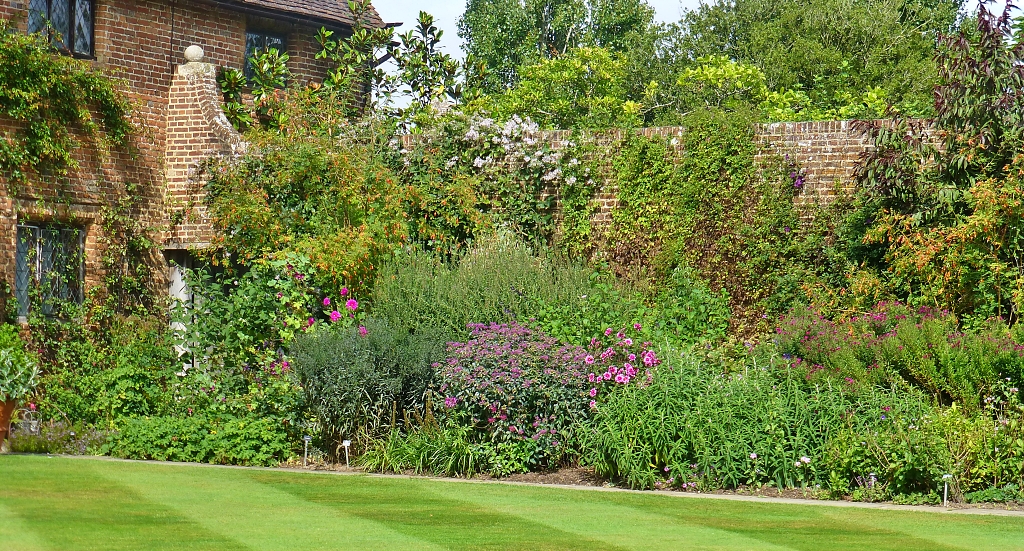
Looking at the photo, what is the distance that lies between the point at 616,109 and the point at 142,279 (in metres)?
18.5

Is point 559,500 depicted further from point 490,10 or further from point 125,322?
point 490,10

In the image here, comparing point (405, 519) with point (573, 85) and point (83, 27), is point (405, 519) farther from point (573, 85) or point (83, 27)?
point (573, 85)

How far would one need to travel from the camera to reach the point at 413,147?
47.0 ft

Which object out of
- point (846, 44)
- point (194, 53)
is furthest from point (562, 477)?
point (846, 44)

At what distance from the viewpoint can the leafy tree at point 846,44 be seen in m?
29.5

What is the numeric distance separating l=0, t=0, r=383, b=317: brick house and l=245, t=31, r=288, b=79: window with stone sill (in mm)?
279

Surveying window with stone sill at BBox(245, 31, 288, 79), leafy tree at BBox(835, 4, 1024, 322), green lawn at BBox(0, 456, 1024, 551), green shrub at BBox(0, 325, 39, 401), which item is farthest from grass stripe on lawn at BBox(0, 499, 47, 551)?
window with stone sill at BBox(245, 31, 288, 79)

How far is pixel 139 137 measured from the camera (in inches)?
569

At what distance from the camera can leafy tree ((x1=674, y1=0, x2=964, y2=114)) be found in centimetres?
2947

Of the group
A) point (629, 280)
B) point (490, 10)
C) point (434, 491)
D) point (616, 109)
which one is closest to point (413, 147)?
point (629, 280)

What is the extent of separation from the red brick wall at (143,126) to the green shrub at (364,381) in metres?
4.79

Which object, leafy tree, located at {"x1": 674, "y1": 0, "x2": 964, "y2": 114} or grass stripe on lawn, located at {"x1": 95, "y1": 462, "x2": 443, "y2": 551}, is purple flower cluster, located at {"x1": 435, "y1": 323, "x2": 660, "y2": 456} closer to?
grass stripe on lawn, located at {"x1": 95, "y1": 462, "x2": 443, "y2": 551}

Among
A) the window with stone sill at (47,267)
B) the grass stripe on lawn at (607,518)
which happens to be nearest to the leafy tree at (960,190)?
the grass stripe on lawn at (607,518)

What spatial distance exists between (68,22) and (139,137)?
1668mm
